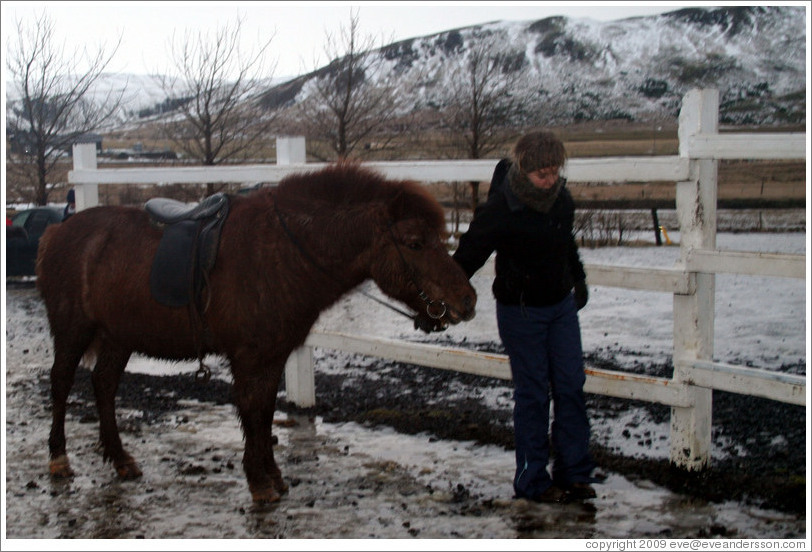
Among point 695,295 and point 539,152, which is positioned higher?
point 539,152

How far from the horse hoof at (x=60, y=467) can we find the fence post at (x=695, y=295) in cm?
359

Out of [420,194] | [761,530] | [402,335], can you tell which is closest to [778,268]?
[761,530]

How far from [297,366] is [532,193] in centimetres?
311

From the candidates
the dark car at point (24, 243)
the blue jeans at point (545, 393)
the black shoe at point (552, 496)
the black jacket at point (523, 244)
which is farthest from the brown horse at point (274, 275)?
the dark car at point (24, 243)

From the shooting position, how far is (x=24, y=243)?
17531 millimetres

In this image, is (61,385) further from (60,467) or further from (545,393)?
(545,393)

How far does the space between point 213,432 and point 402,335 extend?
4.21m

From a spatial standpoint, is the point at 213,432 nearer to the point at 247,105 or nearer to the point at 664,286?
the point at 664,286

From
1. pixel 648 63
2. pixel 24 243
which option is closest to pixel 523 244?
pixel 24 243

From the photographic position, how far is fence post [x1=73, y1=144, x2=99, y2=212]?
315 inches

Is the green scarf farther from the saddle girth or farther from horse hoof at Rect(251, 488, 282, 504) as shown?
horse hoof at Rect(251, 488, 282, 504)

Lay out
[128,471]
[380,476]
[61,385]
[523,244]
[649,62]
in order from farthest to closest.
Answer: [649,62], [61,385], [128,471], [380,476], [523,244]

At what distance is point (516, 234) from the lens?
4340 millimetres

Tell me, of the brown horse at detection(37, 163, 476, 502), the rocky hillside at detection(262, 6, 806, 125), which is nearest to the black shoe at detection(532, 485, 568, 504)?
the brown horse at detection(37, 163, 476, 502)
